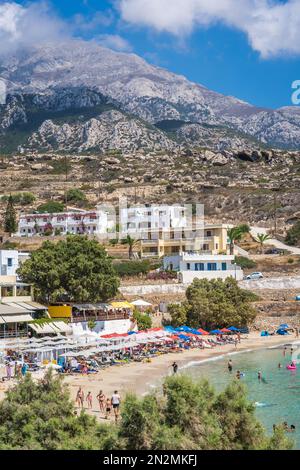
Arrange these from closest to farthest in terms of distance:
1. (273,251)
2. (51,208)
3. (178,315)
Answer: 1. (178,315)
2. (273,251)
3. (51,208)

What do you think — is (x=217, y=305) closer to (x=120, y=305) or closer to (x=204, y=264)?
(x=120, y=305)

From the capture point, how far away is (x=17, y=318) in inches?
1646

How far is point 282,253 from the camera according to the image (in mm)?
75125

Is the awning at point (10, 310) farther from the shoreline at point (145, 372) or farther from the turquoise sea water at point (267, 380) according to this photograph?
the turquoise sea water at point (267, 380)

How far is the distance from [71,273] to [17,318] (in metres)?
6.05

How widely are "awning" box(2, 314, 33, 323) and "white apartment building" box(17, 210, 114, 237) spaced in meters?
48.2

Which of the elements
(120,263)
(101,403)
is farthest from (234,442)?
(120,263)

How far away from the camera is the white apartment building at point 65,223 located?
91.1 m

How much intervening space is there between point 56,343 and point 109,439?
25.2 metres

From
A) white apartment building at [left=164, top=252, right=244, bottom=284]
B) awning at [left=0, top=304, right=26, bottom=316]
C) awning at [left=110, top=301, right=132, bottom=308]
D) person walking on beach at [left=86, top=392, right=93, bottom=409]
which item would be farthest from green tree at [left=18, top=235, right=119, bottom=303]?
person walking on beach at [left=86, top=392, right=93, bottom=409]

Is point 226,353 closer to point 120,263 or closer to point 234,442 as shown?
point 120,263

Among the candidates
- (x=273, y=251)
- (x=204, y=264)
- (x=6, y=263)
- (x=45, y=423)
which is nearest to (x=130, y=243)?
(x=204, y=264)

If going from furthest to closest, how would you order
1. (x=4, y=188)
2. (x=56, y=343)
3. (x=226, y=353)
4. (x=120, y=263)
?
(x=4, y=188), (x=120, y=263), (x=226, y=353), (x=56, y=343)
